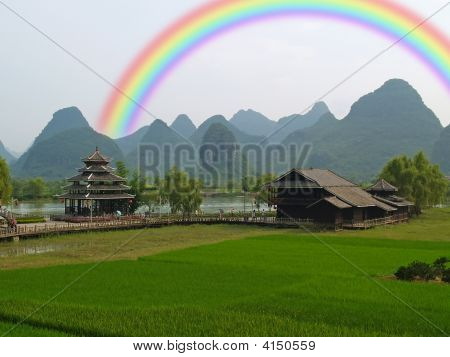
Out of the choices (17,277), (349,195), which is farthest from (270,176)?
(17,277)

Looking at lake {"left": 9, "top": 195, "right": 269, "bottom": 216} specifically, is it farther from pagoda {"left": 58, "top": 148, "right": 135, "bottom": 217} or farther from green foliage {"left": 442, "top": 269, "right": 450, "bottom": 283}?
green foliage {"left": 442, "top": 269, "right": 450, "bottom": 283}

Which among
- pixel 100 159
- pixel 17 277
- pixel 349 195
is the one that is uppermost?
pixel 100 159

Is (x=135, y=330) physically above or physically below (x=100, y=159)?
below

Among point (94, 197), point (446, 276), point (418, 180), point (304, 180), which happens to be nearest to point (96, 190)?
point (94, 197)

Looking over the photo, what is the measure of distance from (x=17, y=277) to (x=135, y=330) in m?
12.2

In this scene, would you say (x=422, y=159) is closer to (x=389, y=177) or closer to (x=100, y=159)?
(x=389, y=177)

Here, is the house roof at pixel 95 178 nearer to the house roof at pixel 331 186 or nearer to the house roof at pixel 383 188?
the house roof at pixel 331 186

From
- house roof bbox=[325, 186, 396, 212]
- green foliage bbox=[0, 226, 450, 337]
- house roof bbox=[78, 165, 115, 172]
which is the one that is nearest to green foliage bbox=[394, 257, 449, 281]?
green foliage bbox=[0, 226, 450, 337]

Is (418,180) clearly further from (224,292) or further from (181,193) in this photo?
(224,292)

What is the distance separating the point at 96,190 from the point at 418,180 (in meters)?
44.9

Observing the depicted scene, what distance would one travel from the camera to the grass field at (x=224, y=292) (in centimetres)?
1423

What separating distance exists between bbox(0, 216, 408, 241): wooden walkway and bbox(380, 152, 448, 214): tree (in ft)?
29.2

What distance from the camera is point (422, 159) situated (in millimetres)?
73625

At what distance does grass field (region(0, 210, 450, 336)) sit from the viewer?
14.2 m
